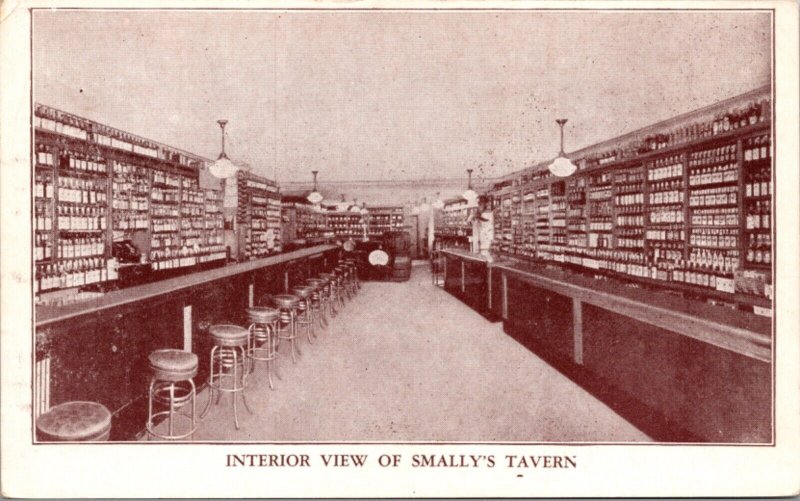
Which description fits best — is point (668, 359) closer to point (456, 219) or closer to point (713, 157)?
point (713, 157)

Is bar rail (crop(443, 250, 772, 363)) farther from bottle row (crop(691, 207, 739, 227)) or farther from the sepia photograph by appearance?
bottle row (crop(691, 207, 739, 227))

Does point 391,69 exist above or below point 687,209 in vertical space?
above

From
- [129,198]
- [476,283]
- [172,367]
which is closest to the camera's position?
[172,367]

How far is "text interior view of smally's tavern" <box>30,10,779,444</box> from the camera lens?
2.19 meters

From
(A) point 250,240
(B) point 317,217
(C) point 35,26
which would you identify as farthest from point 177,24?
(B) point 317,217

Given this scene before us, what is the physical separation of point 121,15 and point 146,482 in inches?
90.7

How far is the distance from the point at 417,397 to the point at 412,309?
138 inches

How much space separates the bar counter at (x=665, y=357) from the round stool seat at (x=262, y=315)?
2.21 meters

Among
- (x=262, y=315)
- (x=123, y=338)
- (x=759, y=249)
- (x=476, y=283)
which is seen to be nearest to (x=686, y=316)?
(x=759, y=249)

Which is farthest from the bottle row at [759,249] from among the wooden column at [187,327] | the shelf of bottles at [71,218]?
the shelf of bottles at [71,218]

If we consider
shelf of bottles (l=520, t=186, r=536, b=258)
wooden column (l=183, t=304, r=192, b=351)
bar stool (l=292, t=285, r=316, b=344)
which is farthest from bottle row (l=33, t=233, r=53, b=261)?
shelf of bottles (l=520, t=186, r=536, b=258)

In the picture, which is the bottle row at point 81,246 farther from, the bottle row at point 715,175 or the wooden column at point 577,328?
the bottle row at point 715,175

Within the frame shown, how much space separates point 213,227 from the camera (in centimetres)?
690

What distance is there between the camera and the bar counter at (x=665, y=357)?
1.98 m
